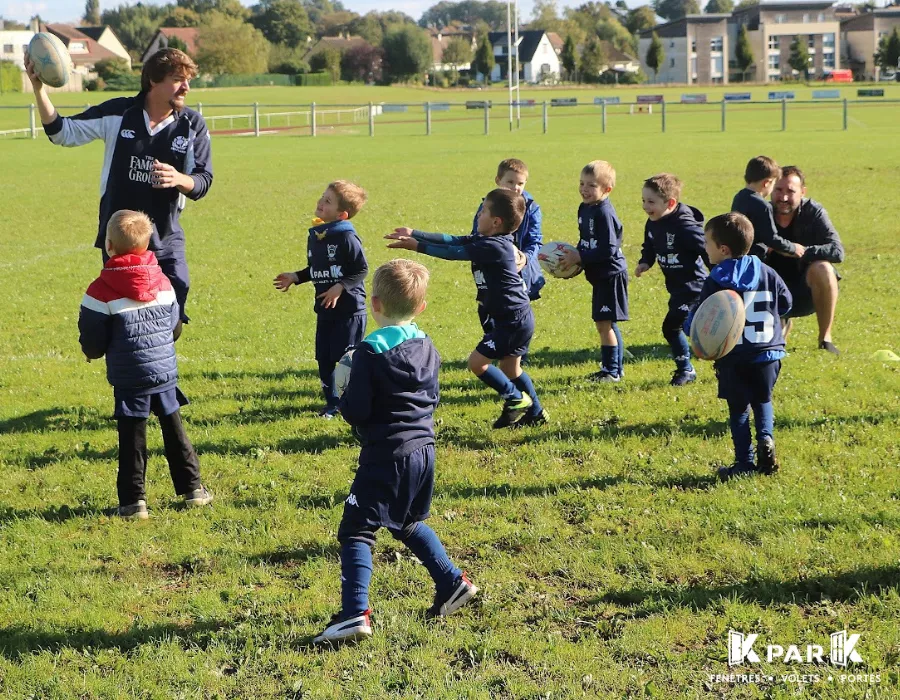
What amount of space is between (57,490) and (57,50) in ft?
9.89

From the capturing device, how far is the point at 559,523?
5605mm

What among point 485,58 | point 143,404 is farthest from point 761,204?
point 485,58

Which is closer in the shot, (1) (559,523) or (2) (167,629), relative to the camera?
(2) (167,629)

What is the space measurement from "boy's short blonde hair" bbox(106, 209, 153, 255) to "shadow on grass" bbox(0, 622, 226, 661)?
2.13 metres

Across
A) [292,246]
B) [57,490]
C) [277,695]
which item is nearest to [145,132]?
[57,490]

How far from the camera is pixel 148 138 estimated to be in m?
6.52

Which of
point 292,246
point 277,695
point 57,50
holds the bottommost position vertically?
point 277,695

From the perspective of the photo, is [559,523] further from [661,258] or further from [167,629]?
[661,258]

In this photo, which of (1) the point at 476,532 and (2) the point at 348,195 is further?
(2) the point at 348,195

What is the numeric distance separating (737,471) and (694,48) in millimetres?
136368

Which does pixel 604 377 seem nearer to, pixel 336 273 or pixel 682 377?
pixel 682 377

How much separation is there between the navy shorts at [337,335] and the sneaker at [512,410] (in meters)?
1.22

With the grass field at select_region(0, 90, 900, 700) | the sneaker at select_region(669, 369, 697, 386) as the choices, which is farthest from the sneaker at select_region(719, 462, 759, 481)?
the sneaker at select_region(669, 369, 697, 386)

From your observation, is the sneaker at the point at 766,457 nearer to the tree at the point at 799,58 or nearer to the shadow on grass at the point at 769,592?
the shadow on grass at the point at 769,592
